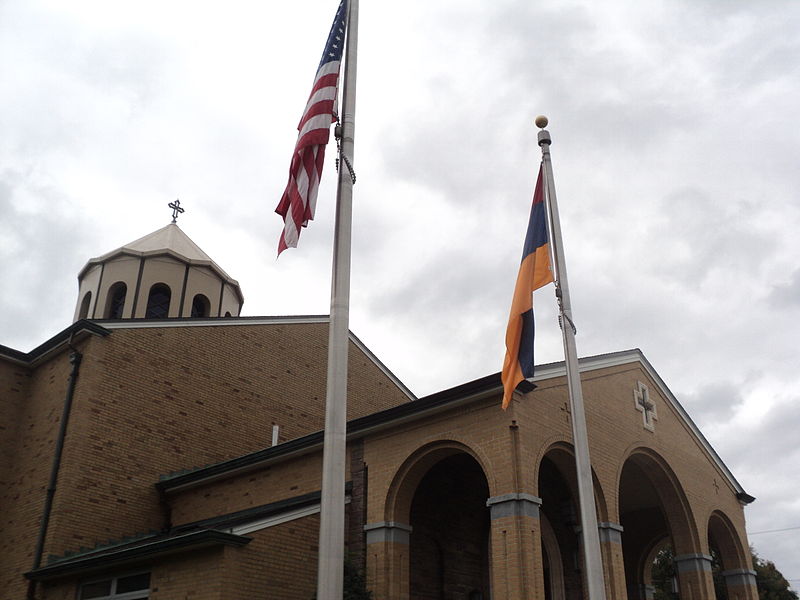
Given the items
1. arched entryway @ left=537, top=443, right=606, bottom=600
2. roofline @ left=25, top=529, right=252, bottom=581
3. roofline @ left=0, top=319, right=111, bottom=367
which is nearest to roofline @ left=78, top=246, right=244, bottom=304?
roofline @ left=0, top=319, right=111, bottom=367

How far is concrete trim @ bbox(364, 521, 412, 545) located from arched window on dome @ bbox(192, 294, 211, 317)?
1315cm

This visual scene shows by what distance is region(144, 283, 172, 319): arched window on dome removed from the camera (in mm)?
25094

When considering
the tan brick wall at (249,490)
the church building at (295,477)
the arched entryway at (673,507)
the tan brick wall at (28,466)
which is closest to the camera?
the church building at (295,477)

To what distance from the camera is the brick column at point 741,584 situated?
19031 millimetres

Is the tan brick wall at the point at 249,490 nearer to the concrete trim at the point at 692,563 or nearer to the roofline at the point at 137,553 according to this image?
the roofline at the point at 137,553

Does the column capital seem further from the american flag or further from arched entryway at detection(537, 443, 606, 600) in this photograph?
the american flag

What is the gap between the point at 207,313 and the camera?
25.8 meters

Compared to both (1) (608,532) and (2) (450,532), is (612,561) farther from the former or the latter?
(2) (450,532)

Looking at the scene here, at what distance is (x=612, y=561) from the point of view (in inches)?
583

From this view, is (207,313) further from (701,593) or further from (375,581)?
(701,593)

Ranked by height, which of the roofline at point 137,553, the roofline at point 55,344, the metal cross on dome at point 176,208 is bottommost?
the roofline at point 137,553

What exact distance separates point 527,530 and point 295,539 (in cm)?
410

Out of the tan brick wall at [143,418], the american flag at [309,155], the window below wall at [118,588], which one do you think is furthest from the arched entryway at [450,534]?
the american flag at [309,155]

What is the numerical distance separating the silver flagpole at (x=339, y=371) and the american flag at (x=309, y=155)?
0.84 feet
